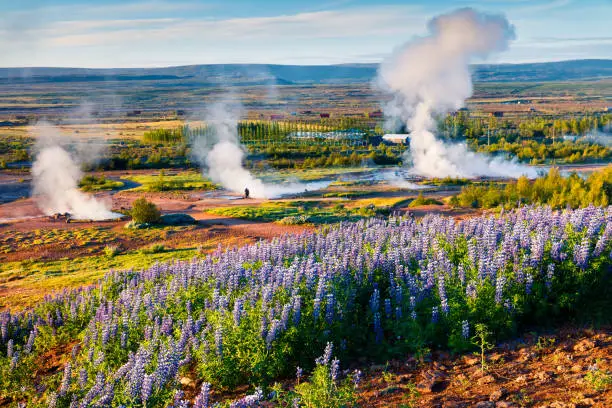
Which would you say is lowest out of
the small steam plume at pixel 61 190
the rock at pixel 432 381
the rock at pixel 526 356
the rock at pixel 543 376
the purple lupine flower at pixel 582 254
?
the small steam plume at pixel 61 190

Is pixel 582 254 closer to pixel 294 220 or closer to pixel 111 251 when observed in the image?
pixel 111 251

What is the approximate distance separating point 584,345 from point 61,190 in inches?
1484

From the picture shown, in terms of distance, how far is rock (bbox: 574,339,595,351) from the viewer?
6848 millimetres

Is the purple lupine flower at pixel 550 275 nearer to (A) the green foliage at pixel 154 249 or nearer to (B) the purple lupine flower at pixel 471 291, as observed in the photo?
(B) the purple lupine flower at pixel 471 291

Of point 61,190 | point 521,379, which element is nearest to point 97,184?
point 61,190

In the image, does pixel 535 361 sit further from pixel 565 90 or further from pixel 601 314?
pixel 565 90

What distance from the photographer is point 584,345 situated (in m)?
6.89

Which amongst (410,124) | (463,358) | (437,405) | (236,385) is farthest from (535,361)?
(410,124)

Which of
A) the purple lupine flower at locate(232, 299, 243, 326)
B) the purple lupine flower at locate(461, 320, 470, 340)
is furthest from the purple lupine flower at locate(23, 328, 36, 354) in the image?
the purple lupine flower at locate(461, 320, 470, 340)

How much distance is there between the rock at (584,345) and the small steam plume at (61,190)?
25.8 metres

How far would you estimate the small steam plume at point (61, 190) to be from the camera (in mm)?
31422

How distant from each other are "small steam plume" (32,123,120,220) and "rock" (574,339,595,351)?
25823 millimetres

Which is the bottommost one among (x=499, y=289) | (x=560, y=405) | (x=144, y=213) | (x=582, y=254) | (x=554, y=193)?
(x=144, y=213)

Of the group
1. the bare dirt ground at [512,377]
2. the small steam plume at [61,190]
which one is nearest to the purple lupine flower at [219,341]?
the bare dirt ground at [512,377]
